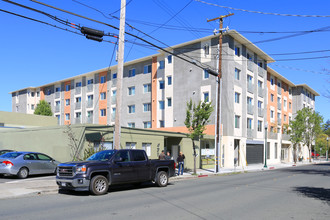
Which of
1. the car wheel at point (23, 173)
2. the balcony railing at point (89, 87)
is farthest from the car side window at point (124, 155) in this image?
the balcony railing at point (89, 87)

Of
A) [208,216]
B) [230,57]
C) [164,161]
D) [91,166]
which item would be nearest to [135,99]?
[230,57]

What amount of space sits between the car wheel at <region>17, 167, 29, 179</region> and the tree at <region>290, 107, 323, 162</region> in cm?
3917

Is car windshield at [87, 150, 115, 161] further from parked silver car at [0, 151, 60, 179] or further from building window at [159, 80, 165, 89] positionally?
building window at [159, 80, 165, 89]

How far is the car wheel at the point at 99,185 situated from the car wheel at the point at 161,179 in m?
3.09

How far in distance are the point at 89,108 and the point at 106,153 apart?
116 ft

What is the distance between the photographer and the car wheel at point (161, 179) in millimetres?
14547

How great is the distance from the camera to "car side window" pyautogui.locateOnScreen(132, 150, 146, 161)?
13.7 metres

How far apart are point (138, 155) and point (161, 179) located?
1.80 meters

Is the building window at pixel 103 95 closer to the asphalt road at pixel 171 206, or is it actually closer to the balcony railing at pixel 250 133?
the balcony railing at pixel 250 133

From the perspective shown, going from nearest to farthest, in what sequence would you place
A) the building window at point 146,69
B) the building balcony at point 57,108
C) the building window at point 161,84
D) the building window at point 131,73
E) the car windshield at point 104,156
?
the car windshield at point 104,156, the building window at point 161,84, the building window at point 146,69, the building window at point 131,73, the building balcony at point 57,108

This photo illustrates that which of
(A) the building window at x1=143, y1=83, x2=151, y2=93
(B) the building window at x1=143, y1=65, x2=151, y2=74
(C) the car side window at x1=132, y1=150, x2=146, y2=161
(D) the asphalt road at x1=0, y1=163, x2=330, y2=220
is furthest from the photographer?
(B) the building window at x1=143, y1=65, x2=151, y2=74

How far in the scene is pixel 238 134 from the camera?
35281 mm

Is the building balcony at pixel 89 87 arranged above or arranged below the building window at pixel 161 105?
above

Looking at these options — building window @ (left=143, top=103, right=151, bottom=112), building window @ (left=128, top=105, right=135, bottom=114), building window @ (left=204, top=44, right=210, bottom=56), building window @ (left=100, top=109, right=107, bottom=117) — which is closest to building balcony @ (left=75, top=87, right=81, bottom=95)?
building window @ (left=100, top=109, right=107, bottom=117)
